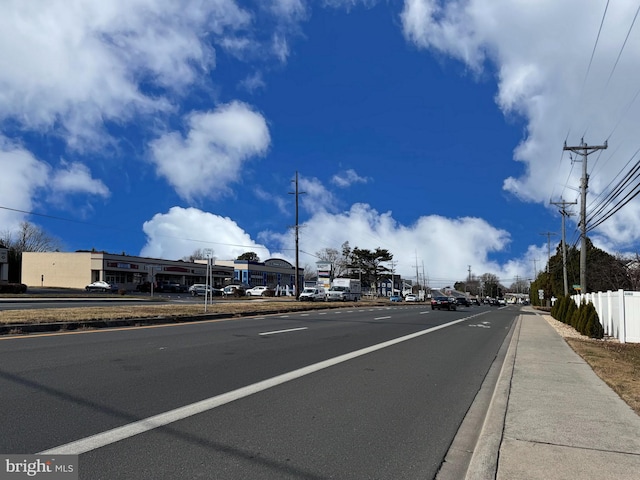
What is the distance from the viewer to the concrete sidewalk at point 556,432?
4.40m

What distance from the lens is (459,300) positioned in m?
58.1

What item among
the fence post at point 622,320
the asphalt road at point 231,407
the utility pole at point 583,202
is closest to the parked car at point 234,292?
the utility pole at point 583,202

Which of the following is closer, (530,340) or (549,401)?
(549,401)

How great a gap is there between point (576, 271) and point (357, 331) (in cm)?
5738

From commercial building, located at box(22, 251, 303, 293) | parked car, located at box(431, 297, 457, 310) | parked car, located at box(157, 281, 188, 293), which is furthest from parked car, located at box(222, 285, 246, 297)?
parked car, located at box(431, 297, 457, 310)

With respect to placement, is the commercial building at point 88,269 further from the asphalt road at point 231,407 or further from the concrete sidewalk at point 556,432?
the concrete sidewalk at point 556,432

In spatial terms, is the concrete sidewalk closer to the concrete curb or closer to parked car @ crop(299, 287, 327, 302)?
the concrete curb

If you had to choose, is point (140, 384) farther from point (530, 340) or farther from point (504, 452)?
point (530, 340)

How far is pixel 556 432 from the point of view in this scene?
5523 mm

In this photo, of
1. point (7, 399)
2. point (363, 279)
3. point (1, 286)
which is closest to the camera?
point (7, 399)

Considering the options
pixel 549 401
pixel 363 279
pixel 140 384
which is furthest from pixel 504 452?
pixel 363 279

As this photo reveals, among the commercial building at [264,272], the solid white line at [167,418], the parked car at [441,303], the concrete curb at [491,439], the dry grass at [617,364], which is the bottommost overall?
the parked car at [441,303]
